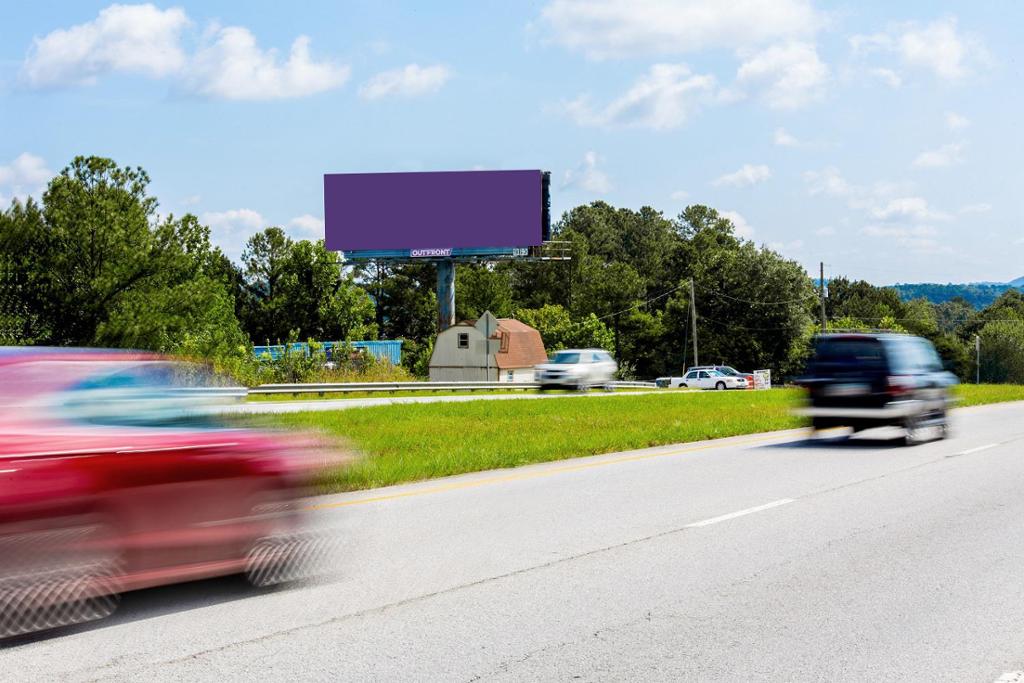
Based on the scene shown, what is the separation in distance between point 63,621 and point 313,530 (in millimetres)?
1805

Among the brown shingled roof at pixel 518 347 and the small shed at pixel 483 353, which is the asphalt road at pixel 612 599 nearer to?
the small shed at pixel 483 353

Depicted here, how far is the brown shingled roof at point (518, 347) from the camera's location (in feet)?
283

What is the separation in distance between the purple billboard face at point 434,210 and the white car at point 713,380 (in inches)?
535

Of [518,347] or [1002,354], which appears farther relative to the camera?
[1002,354]

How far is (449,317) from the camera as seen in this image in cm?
7312

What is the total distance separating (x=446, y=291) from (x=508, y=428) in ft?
164

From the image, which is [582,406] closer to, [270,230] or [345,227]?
[345,227]

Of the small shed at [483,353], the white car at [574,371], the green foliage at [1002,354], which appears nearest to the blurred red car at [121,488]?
the white car at [574,371]

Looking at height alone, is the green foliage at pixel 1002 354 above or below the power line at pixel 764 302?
below

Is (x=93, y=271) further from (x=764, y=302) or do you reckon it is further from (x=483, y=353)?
(x=764, y=302)

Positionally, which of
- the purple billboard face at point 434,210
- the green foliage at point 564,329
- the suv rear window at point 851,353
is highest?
the purple billboard face at point 434,210

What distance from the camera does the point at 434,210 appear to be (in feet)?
219

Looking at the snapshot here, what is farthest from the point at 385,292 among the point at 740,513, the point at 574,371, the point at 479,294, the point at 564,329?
the point at 740,513

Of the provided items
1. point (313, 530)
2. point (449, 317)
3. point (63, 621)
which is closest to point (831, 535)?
point (313, 530)
